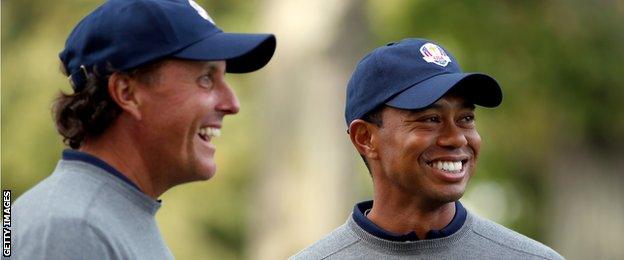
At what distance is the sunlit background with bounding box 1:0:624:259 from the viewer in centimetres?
1333

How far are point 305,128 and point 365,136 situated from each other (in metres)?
8.02

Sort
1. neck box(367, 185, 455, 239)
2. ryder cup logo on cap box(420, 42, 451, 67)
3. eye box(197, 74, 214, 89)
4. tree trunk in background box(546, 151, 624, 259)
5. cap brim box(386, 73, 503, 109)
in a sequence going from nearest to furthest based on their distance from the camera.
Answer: eye box(197, 74, 214, 89) → cap brim box(386, 73, 503, 109) → neck box(367, 185, 455, 239) → ryder cup logo on cap box(420, 42, 451, 67) → tree trunk in background box(546, 151, 624, 259)

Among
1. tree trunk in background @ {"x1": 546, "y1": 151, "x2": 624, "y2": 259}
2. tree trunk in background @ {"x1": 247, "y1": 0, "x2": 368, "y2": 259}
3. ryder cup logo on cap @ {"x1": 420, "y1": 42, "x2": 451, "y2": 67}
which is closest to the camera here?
ryder cup logo on cap @ {"x1": 420, "y1": 42, "x2": 451, "y2": 67}

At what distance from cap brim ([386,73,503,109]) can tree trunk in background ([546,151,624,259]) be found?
42.0ft

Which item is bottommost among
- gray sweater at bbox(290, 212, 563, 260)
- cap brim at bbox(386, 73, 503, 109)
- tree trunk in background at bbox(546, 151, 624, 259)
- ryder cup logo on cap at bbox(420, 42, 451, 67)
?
tree trunk in background at bbox(546, 151, 624, 259)

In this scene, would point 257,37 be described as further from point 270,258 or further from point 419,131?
point 270,258

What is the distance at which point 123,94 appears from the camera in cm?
453

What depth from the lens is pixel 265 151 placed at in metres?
13.6

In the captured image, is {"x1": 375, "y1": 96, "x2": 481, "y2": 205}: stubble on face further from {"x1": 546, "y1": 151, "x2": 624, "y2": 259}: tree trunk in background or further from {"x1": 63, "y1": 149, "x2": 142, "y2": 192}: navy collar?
{"x1": 546, "y1": 151, "x2": 624, "y2": 259}: tree trunk in background

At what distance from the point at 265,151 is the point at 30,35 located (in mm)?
5214

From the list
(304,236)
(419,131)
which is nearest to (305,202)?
(304,236)

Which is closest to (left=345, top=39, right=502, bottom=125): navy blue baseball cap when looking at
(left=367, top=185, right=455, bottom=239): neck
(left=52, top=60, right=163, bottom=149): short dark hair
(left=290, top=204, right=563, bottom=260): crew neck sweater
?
(left=367, top=185, right=455, bottom=239): neck

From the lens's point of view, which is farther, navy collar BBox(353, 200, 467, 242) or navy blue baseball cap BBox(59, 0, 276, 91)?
navy collar BBox(353, 200, 467, 242)

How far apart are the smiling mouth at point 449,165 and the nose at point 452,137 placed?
5cm
